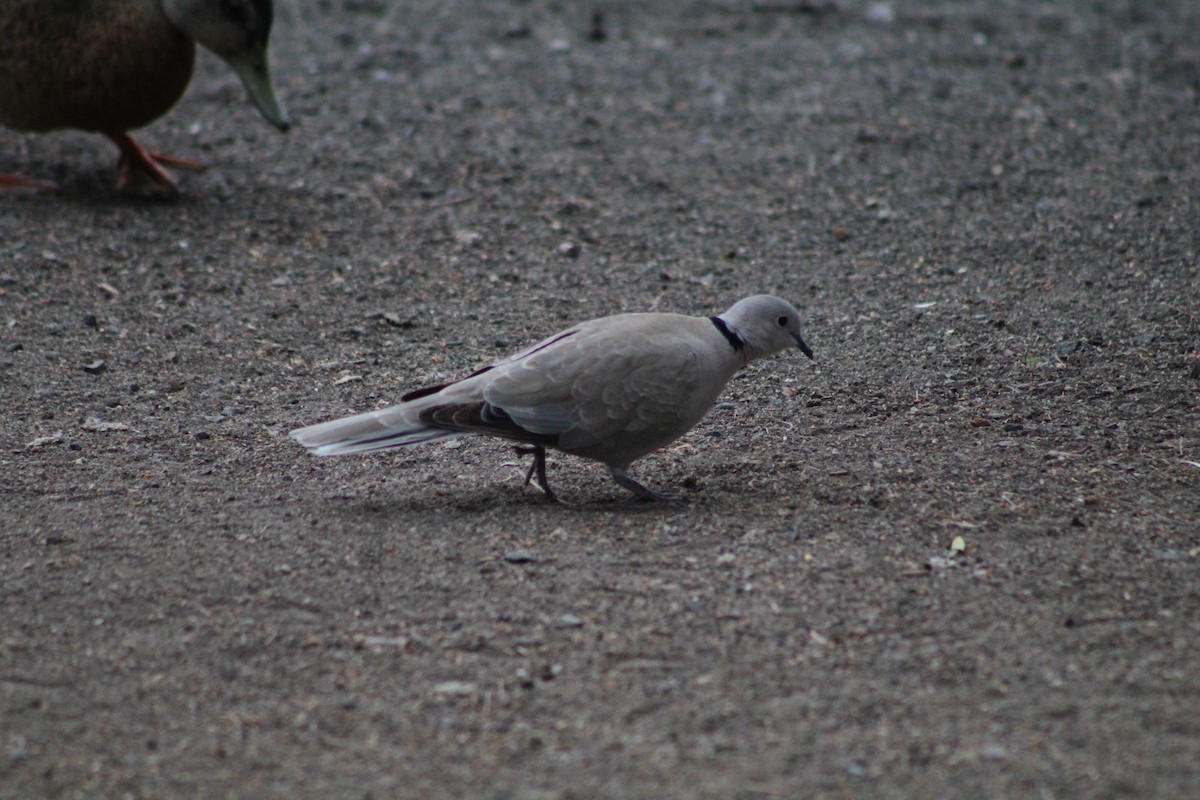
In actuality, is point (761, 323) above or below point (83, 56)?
below

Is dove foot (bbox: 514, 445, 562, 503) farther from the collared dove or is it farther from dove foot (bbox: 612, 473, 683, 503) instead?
dove foot (bbox: 612, 473, 683, 503)

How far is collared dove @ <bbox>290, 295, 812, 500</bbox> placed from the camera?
3.51 m

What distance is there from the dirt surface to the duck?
0.50 meters

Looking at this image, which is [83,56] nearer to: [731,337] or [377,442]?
[377,442]

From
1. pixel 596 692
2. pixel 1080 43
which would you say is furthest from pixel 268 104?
pixel 1080 43

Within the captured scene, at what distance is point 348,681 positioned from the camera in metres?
2.74

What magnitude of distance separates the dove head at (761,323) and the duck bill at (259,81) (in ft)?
10.4

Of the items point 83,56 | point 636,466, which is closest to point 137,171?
point 83,56

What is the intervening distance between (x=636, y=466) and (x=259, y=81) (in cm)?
322

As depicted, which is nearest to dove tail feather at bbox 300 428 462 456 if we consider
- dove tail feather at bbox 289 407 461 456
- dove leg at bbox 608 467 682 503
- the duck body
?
dove tail feather at bbox 289 407 461 456

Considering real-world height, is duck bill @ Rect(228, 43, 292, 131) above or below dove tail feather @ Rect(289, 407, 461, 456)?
above

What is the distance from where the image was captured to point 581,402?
11.6 ft

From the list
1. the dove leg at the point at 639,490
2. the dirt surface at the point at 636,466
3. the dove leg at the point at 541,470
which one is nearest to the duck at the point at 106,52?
the dirt surface at the point at 636,466

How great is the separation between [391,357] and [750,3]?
5768 millimetres
